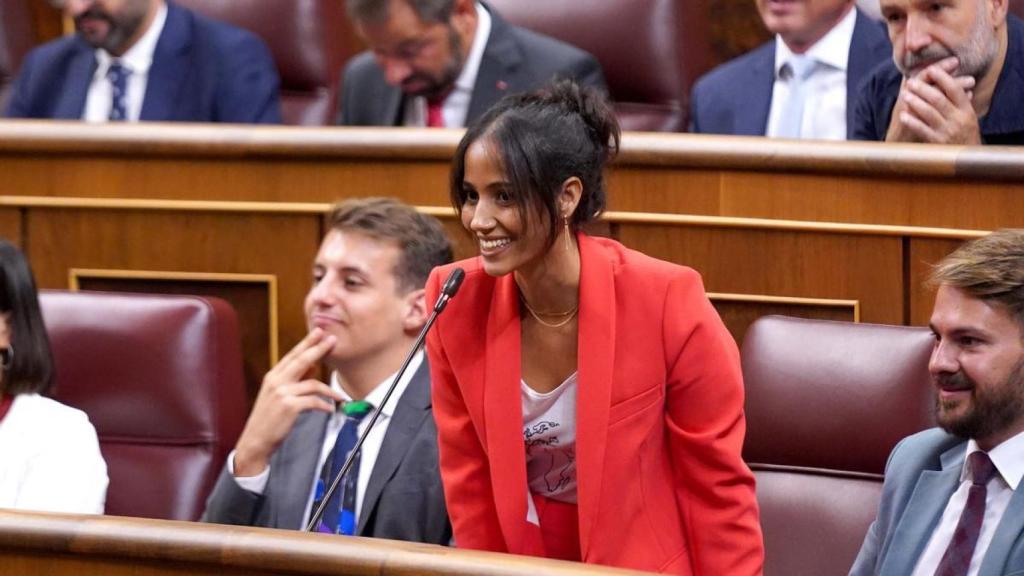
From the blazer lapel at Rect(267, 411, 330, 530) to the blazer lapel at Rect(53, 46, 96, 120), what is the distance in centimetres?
58

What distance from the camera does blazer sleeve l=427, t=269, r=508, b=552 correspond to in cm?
88

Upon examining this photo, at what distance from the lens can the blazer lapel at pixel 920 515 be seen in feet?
2.85

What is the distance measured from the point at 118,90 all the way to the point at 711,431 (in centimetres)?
92

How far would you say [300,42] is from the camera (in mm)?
1731

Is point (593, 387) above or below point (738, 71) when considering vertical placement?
below

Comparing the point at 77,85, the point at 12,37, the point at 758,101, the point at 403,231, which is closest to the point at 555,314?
the point at 403,231

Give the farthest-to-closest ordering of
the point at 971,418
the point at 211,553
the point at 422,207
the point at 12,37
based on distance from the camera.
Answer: the point at 12,37 → the point at 422,207 → the point at 971,418 → the point at 211,553

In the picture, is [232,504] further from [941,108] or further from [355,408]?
[941,108]

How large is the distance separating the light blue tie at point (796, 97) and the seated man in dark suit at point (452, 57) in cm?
18

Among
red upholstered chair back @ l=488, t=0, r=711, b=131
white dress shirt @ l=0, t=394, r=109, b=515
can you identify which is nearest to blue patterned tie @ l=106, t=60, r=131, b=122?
red upholstered chair back @ l=488, t=0, r=711, b=131

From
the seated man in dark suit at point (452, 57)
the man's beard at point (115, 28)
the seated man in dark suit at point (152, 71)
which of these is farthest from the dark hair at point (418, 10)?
the man's beard at point (115, 28)

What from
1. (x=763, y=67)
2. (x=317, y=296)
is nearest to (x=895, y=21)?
(x=763, y=67)

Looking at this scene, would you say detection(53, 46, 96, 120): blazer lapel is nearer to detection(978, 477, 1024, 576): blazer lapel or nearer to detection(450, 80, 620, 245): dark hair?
detection(450, 80, 620, 245): dark hair

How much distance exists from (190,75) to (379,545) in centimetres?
92
